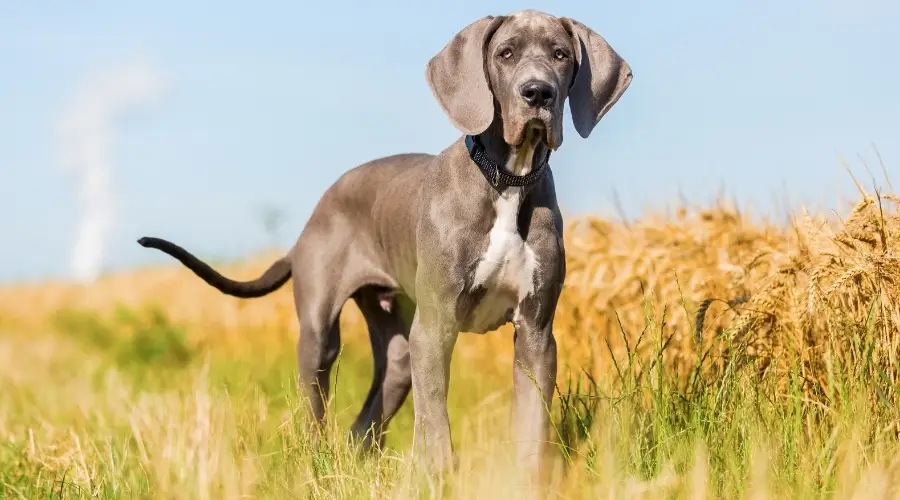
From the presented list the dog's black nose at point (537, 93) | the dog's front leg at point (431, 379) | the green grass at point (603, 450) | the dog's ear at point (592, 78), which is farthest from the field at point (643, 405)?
the dog's black nose at point (537, 93)

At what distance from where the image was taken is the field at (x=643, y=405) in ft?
11.4

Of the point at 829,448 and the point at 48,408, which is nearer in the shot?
the point at 829,448

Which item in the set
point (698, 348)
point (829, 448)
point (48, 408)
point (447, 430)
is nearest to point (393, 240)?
point (447, 430)

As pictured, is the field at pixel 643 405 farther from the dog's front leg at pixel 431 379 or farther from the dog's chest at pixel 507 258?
the dog's chest at pixel 507 258

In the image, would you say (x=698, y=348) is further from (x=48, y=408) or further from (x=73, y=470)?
(x=48, y=408)

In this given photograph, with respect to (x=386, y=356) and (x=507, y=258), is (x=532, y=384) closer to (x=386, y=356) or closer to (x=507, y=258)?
(x=507, y=258)

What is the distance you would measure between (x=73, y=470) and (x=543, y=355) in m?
2.09

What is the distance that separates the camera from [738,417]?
362cm

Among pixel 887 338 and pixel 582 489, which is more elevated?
pixel 887 338

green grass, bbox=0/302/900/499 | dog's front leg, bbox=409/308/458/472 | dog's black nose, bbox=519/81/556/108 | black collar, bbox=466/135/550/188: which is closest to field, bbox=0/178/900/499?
green grass, bbox=0/302/900/499

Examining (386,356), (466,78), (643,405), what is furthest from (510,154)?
(386,356)

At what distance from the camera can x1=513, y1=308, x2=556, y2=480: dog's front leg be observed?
13.1 ft

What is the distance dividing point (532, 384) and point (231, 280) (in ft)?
6.03

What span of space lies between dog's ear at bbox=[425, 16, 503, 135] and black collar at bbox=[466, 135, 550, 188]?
0.16 meters
